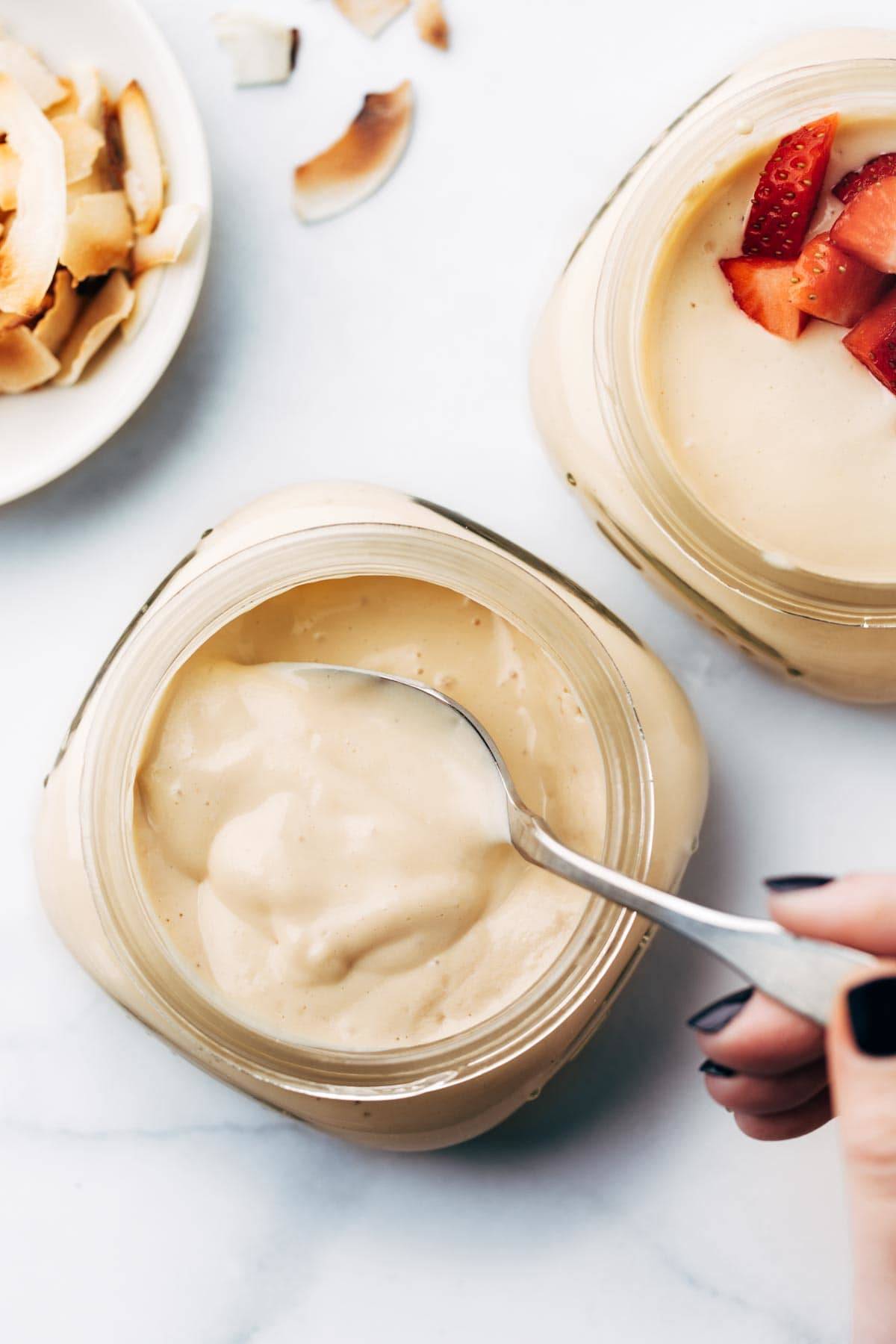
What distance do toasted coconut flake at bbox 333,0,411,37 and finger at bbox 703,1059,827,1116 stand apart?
767 millimetres

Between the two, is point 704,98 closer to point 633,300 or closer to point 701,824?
point 633,300

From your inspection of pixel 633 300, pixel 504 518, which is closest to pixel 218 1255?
pixel 504 518

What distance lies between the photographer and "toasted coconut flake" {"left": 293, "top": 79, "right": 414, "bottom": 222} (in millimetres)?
912

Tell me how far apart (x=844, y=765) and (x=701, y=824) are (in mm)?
119

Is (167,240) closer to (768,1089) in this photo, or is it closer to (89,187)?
(89,187)

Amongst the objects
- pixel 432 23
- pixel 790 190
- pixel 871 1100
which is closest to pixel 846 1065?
pixel 871 1100

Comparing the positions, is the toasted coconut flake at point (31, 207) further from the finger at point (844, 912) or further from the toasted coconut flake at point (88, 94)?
the finger at point (844, 912)

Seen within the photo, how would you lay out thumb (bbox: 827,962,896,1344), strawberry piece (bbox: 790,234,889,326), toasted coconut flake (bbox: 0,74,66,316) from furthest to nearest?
1. toasted coconut flake (bbox: 0,74,66,316)
2. strawberry piece (bbox: 790,234,889,326)
3. thumb (bbox: 827,962,896,1344)

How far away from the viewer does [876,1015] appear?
21.0 inches

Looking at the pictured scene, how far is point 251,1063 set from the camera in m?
0.72

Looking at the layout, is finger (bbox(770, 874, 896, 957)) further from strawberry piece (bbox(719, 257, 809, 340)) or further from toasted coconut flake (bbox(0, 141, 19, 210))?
toasted coconut flake (bbox(0, 141, 19, 210))

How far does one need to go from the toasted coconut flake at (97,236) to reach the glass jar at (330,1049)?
9.0 inches

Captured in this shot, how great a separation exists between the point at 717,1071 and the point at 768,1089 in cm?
3

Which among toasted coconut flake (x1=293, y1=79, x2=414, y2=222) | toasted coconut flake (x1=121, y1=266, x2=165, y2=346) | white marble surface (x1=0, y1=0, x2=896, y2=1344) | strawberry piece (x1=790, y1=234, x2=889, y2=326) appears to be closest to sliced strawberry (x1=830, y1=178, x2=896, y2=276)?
strawberry piece (x1=790, y1=234, x2=889, y2=326)
